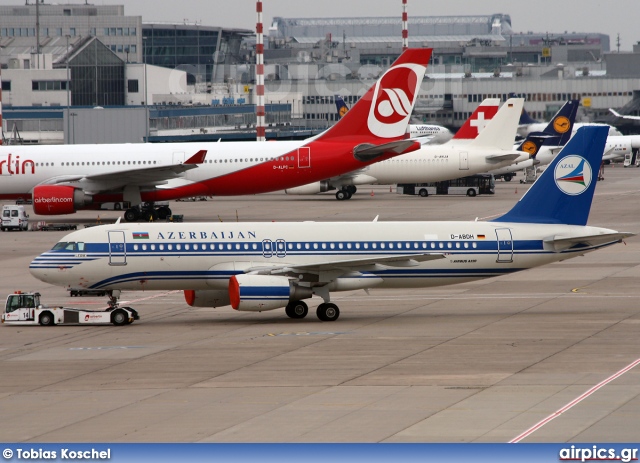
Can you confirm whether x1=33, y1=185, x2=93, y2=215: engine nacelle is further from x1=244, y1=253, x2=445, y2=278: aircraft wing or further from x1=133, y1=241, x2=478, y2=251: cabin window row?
x1=244, y1=253, x2=445, y2=278: aircraft wing

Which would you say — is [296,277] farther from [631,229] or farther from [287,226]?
[631,229]

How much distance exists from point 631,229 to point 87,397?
50294mm

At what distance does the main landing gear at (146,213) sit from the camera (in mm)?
73856

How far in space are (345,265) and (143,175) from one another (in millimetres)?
37077

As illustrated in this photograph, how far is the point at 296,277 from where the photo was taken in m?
38.3

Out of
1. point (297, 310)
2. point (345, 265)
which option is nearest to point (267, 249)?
point (297, 310)

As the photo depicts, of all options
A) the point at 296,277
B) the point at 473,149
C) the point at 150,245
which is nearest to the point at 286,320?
the point at 296,277

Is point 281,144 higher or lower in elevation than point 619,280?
higher

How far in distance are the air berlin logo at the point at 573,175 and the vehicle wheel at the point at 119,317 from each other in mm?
16580

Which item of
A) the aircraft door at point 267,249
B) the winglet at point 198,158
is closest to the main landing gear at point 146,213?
the winglet at point 198,158

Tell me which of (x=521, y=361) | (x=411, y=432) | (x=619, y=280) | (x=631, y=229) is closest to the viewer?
(x=411, y=432)

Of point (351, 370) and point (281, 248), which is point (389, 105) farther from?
point (351, 370)

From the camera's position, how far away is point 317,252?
39250mm

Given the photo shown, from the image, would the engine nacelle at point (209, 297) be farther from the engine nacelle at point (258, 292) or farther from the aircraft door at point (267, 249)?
the engine nacelle at point (258, 292)
